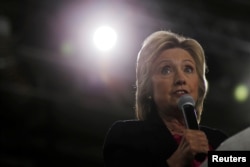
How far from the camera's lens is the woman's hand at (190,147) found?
743 millimetres

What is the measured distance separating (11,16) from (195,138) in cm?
357

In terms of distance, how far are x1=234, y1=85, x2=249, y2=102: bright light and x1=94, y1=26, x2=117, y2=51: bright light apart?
1302mm

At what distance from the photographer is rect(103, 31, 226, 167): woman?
88cm

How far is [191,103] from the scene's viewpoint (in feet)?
2.85

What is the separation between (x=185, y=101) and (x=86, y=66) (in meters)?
3.45

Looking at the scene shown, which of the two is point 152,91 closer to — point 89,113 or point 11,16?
point 11,16

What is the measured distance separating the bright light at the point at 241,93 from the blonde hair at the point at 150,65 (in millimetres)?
3405

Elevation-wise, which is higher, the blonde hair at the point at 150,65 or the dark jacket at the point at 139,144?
the blonde hair at the point at 150,65

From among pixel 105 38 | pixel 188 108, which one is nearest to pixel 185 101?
pixel 188 108

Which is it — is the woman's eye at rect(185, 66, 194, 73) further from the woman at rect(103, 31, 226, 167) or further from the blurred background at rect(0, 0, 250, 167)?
the blurred background at rect(0, 0, 250, 167)

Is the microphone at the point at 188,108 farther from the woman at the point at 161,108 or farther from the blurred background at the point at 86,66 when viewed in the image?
the blurred background at the point at 86,66

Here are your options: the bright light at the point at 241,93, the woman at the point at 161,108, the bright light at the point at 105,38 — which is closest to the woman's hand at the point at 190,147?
the woman at the point at 161,108

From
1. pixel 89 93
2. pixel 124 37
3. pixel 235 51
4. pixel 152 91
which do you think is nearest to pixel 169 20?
pixel 124 37

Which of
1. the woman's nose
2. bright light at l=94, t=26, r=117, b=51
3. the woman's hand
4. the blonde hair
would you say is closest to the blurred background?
bright light at l=94, t=26, r=117, b=51
